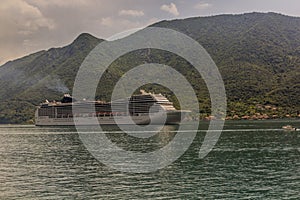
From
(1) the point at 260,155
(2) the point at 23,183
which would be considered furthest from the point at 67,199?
(1) the point at 260,155

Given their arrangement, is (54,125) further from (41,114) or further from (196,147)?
(196,147)

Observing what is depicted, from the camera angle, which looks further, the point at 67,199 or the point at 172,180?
the point at 172,180

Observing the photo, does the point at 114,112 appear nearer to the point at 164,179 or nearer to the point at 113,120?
the point at 113,120

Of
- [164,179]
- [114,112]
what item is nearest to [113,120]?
[114,112]

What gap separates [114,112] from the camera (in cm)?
15475

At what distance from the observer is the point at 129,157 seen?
151 feet

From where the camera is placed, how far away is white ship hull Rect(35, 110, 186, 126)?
133m

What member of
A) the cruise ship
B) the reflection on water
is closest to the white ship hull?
the cruise ship

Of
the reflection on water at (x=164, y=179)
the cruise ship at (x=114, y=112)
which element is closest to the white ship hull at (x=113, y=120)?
the cruise ship at (x=114, y=112)

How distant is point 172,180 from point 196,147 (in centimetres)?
2511

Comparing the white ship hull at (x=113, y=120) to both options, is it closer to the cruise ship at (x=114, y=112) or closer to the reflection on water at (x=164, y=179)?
the cruise ship at (x=114, y=112)

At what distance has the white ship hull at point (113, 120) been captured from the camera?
133 metres

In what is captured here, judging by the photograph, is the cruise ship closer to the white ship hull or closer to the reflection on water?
the white ship hull

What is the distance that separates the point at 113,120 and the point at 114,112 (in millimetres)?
3788
